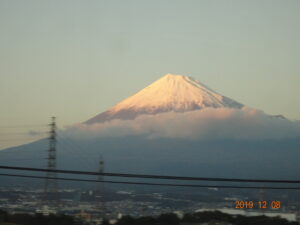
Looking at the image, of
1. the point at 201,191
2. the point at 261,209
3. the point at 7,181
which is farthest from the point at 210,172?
the point at 261,209

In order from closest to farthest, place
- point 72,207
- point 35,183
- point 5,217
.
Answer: point 5,217 → point 72,207 → point 35,183

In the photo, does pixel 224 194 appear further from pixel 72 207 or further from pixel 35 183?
pixel 35 183

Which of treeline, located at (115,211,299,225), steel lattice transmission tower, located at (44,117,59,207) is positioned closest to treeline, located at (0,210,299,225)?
treeline, located at (115,211,299,225)

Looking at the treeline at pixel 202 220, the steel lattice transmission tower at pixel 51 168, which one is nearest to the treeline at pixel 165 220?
the treeline at pixel 202 220

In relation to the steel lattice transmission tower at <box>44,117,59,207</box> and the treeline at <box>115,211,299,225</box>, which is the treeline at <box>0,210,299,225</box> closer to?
the treeline at <box>115,211,299,225</box>

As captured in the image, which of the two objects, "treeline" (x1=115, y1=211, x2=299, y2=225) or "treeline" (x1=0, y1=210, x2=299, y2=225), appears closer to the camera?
"treeline" (x1=0, y1=210, x2=299, y2=225)

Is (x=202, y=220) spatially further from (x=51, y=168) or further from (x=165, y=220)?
(x=51, y=168)

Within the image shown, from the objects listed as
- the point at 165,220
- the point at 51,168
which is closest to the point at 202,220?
the point at 165,220

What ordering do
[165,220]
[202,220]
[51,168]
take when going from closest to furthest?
[202,220], [165,220], [51,168]

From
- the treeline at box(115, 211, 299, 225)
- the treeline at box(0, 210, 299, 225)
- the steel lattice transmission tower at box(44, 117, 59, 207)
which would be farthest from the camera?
the steel lattice transmission tower at box(44, 117, 59, 207)

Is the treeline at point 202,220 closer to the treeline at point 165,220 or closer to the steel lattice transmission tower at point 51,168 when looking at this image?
the treeline at point 165,220

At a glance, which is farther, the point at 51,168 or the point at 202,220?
the point at 51,168
